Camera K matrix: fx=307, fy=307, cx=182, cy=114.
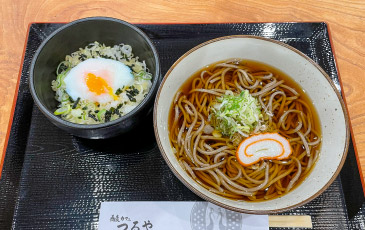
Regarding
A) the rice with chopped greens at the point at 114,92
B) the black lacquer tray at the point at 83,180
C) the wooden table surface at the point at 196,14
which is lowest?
the black lacquer tray at the point at 83,180

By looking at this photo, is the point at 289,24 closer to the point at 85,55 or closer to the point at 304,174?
the point at 304,174

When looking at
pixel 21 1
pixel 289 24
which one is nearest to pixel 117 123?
pixel 289 24

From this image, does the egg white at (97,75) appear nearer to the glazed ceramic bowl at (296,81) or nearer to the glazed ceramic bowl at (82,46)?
the glazed ceramic bowl at (82,46)

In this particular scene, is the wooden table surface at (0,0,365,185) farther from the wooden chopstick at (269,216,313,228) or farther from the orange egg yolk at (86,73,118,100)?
the wooden chopstick at (269,216,313,228)

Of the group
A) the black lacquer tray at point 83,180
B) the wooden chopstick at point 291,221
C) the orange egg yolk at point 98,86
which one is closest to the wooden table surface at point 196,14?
the black lacquer tray at point 83,180

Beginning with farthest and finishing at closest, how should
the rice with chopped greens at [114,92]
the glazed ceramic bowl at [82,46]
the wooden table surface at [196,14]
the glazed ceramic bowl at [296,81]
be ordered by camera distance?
the wooden table surface at [196,14], the rice with chopped greens at [114,92], the glazed ceramic bowl at [82,46], the glazed ceramic bowl at [296,81]

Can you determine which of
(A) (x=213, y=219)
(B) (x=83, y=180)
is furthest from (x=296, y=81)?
(B) (x=83, y=180)
